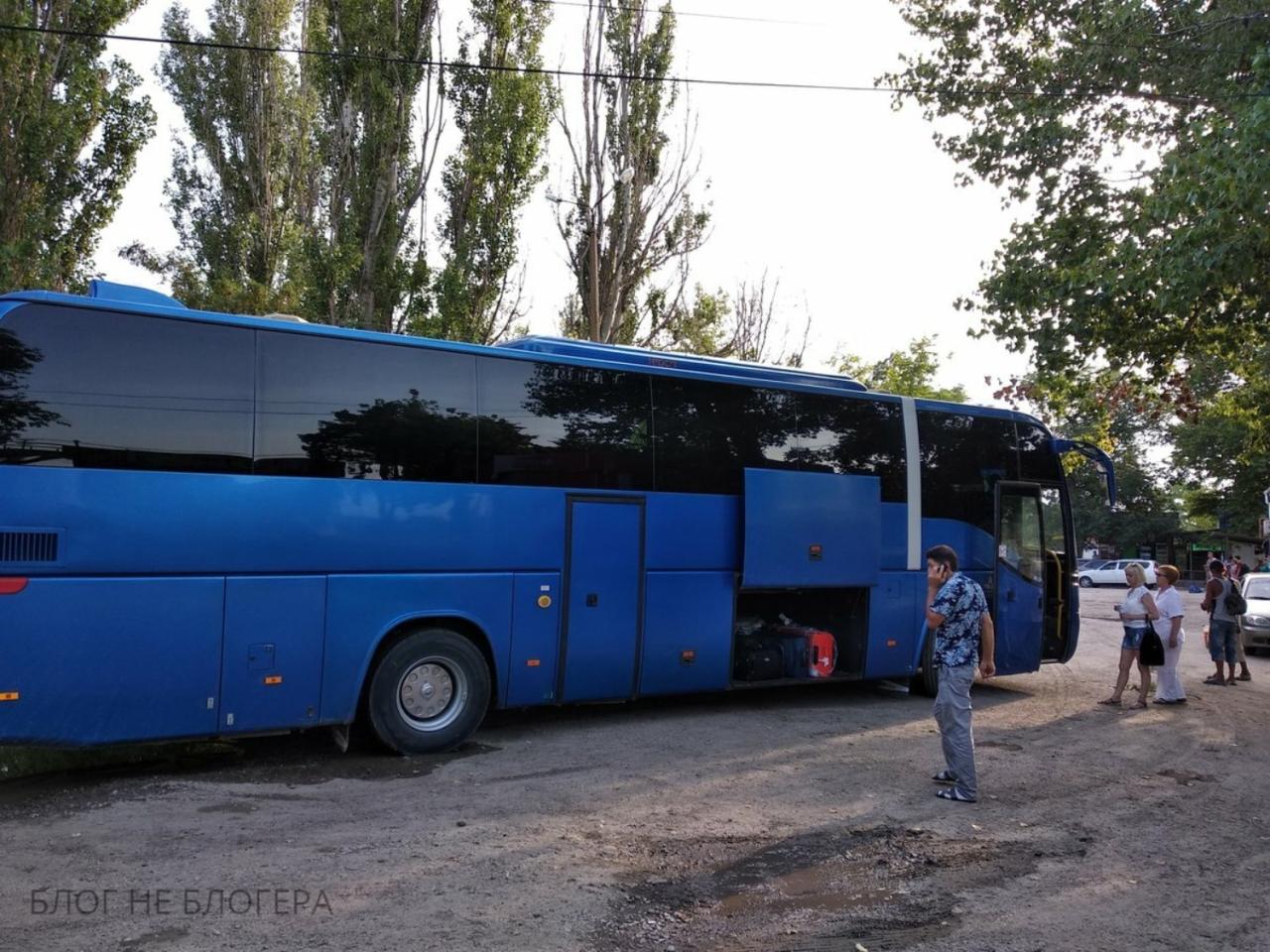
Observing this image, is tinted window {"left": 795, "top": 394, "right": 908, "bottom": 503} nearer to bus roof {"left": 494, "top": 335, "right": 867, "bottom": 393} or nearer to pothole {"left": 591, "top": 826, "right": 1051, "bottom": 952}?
bus roof {"left": 494, "top": 335, "right": 867, "bottom": 393}

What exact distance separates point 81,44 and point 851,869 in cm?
1911

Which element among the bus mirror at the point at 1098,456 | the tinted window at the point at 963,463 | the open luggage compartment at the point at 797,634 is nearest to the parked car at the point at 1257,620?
the bus mirror at the point at 1098,456

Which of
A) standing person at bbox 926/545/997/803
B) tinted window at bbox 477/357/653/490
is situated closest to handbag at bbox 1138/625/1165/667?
standing person at bbox 926/545/997/803

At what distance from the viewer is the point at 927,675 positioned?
12.7 m

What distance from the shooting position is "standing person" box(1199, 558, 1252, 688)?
1492 centimetres

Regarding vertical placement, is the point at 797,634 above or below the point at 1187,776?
above

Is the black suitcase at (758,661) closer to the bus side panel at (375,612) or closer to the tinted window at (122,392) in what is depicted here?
the bus side panel at (375,612)

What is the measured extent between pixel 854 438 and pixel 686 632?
3.22 meters

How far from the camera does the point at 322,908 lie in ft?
16.2

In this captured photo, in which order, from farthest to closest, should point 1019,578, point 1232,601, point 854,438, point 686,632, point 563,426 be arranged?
point 1232,601 → point 1019,578 → point 854,438 → point 686,632 → point 563,426

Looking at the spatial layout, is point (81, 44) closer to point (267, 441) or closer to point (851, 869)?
point (267, 441)

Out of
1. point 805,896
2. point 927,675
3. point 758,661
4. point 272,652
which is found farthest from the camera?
point 927,675

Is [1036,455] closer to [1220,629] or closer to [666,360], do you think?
[1220,629]

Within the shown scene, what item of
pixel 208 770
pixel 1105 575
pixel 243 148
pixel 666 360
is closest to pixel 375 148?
pixel 243 148
